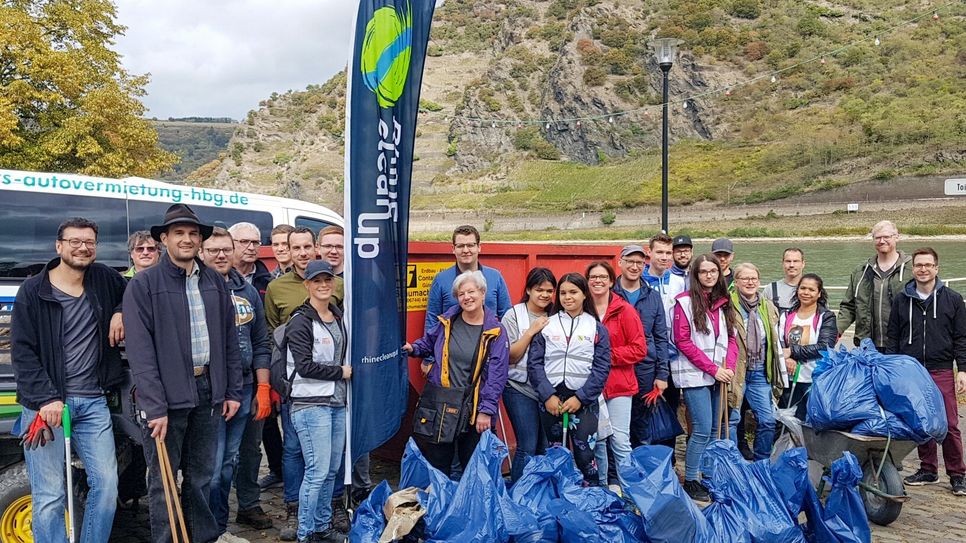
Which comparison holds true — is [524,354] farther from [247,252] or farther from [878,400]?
Result: [878,400]

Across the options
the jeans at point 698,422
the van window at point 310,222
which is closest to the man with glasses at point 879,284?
the jeans at point 698,422

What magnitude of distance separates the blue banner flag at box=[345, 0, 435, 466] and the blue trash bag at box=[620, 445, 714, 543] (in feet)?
5.08

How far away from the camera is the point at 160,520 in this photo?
Answer: 395 centimetres

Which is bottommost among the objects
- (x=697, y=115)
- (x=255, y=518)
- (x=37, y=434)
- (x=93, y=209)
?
(x=255, y=518)

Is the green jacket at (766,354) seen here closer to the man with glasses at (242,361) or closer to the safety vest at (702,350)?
the safety vest at (702,350)

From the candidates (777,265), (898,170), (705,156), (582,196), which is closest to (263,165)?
(582,196)

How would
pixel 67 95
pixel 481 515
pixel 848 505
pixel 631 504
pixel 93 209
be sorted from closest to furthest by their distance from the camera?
pixel 481 515 → pixel 631 504 → pixel 848 505 → pixel 93 209 → pixel 67 95

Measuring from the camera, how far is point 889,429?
16.2 ft

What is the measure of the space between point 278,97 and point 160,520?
593ft

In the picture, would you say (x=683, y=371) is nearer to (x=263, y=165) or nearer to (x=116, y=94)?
(x=116, y=94)

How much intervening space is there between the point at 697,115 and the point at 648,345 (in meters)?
91.0

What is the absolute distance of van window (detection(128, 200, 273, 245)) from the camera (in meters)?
7.21

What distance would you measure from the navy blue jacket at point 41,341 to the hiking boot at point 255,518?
158cm

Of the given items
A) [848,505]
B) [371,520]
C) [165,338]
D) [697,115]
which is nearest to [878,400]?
[848,505]
